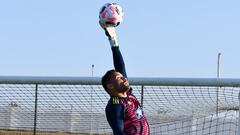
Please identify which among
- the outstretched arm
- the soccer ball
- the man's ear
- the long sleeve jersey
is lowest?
the long sleeve jersey

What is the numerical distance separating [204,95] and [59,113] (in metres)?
3.20

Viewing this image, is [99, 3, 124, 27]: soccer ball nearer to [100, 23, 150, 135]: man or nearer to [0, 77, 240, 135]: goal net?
[100, 23, 150, 135]: man

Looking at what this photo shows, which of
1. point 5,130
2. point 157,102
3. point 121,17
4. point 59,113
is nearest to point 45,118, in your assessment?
point 59,113

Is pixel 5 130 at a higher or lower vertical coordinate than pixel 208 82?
lower

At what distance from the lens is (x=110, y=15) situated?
19.5 feet

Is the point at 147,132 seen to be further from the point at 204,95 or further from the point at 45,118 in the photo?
the point at 45,118

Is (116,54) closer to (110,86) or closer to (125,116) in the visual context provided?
(110,86)

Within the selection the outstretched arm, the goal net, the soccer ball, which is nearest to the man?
the outstretched arm

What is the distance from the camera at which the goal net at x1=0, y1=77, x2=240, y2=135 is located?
312 inches

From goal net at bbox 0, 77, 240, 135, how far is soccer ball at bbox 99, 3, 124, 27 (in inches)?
A: 76.2

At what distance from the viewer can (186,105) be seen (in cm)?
887

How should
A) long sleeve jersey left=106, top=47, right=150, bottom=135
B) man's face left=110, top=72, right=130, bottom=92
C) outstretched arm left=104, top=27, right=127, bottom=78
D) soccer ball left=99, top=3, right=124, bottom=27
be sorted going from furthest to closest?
Answer: 1. soccer ball left=99, top=3, right=124, bottom=27
2. outstretched arm left=104, top=27, right=127, bottom=78
3. man's face left=110, top=72, right=130, bottom=92
4. long sleeve jersey left=106, top=47, right=150, bottom=135

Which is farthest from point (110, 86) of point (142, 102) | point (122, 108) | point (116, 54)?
point (142, 102)

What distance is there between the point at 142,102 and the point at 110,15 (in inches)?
127
